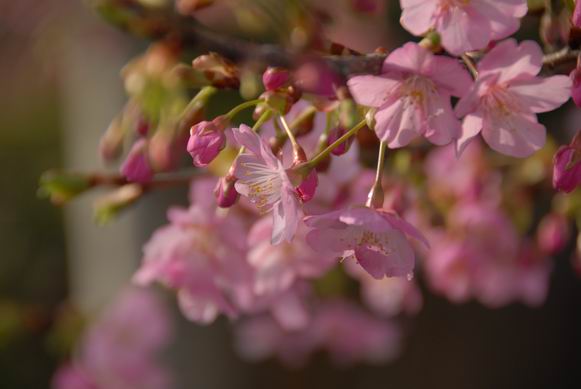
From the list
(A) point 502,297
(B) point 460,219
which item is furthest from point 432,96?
(A) point 502,297

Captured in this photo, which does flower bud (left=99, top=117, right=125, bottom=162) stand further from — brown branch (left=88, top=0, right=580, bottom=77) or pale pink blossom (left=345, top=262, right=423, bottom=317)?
pale pink blossom (left=345, top=262, right=423, bottom=317)

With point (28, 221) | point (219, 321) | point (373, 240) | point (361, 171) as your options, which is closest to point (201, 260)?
point (361, 171)

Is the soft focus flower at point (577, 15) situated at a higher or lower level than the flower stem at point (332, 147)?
higher

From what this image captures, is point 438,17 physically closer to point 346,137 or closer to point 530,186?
point 346,137

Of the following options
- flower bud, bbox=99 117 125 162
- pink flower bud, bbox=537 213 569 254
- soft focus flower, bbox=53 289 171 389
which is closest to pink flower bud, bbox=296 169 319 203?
flower bud, bbox=99 117 125 162

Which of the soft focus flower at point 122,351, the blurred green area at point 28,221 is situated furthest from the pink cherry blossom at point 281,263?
the blurred green area at point 28,221

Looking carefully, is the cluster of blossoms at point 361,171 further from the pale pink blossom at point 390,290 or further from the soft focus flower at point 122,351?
the soft focus flower at point 122,351
